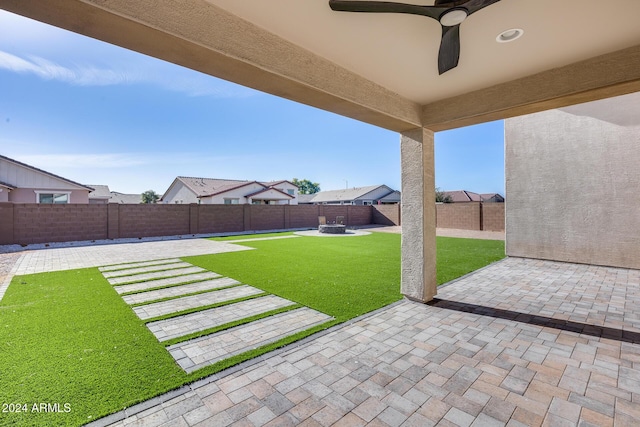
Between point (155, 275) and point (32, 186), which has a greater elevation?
point (32, 186)

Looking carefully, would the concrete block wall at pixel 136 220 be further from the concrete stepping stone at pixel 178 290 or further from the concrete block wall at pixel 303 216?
the concrete stepping stone at pixel 178 290

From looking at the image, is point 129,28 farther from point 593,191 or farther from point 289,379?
point 593,191

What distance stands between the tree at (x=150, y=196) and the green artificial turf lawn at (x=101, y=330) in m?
36.8

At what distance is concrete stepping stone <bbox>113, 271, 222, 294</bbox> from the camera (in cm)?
502

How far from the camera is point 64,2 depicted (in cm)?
153

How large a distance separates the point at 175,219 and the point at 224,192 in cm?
829

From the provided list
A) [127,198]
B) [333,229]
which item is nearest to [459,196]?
[333,229]

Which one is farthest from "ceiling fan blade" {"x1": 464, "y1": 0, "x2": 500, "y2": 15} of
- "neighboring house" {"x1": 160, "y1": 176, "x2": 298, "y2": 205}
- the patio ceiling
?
"neighboring house" {"x1": 160, "y1": 176, "x2": 298, "y2": 205}

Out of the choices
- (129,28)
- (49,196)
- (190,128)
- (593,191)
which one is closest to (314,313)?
(129,28)

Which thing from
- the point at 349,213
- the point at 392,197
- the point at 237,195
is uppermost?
the point at 392,197

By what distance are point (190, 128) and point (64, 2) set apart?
26590 mm

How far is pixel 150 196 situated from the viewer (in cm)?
3922

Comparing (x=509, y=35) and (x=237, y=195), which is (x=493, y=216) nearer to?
(x=509, y=35)

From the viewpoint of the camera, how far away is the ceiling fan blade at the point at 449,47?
2188 millimetres
